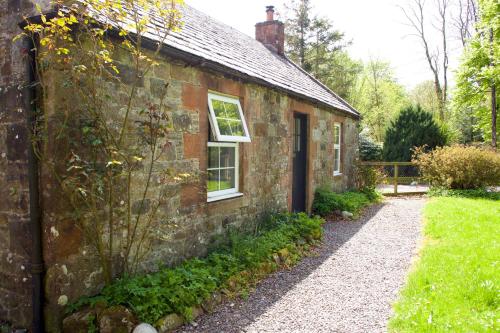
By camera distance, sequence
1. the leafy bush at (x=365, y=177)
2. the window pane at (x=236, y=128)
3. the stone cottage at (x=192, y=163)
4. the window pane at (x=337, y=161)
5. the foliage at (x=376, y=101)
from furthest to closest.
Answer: the foliage at (x=376, y=101)
the leafy bush at (x=365, y=177)
the window pane at (x=337, y=161)
the window pane at (x=236, y=128)
the stone cottage at (x=192, y=163)

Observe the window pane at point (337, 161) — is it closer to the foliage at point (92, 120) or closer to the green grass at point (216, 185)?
the green grass at point (216, 185)

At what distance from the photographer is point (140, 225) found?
173 inches

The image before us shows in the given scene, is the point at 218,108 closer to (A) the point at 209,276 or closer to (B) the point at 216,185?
(B) the point at 216,185

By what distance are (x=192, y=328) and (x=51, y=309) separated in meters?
1.38

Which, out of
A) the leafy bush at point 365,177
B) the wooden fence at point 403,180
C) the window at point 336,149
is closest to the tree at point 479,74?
the wooden fence at point 403,180

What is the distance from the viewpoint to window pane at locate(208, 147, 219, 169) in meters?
5.81

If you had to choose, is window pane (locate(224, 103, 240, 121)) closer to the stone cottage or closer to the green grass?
the stone cottage

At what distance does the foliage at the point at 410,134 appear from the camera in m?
19.6

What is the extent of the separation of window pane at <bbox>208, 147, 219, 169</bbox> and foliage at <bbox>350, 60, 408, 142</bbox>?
24.4m

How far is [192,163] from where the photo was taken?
5.21m

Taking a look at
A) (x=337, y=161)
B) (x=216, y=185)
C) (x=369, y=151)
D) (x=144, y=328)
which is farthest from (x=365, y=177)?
(x=144, y=328)

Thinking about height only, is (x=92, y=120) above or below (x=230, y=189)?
above

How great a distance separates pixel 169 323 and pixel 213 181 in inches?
102

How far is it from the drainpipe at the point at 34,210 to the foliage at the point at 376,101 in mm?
27044
